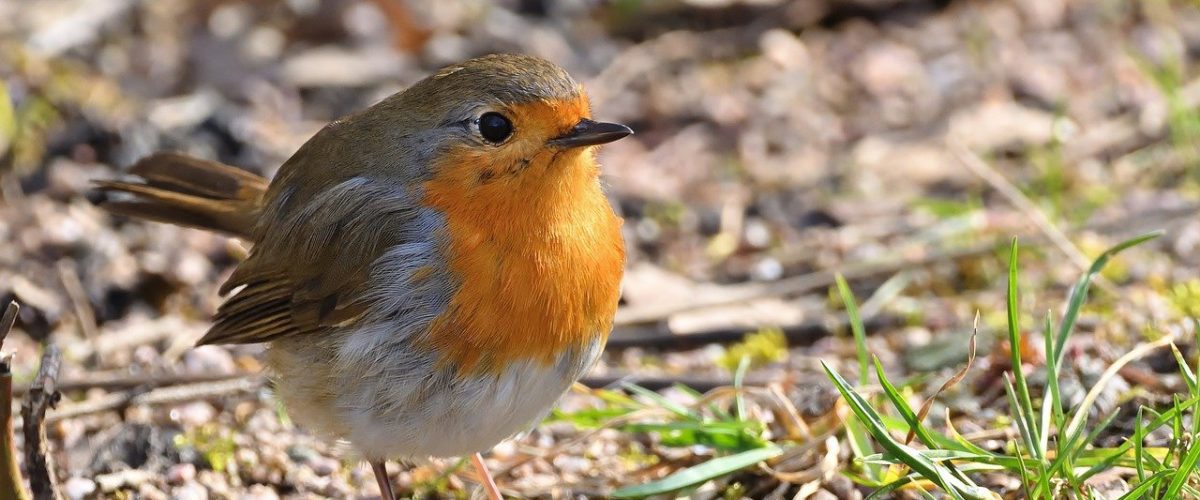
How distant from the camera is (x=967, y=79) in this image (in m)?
6.41

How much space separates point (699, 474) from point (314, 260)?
1.14m

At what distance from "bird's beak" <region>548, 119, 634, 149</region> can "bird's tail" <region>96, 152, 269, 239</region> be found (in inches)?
46.8

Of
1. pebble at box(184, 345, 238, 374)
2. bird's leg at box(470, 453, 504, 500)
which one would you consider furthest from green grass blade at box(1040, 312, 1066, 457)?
pebble at box(184, 345, 238, 374)

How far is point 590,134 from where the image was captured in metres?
3.15

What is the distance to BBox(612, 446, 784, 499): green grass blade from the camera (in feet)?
10.2

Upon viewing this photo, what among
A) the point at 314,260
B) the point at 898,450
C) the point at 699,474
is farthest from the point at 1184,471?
the point at 314,260

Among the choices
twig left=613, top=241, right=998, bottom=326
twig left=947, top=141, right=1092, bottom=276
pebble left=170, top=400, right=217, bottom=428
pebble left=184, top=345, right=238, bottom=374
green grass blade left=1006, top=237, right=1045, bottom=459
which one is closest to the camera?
green grass blade left=1006, top=237, right=1045, bottom=459

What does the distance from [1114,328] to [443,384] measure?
199 cm

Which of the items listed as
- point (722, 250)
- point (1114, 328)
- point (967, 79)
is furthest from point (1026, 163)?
point (1114, 328)

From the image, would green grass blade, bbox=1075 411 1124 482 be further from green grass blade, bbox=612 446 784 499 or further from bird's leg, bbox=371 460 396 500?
bird's leg, bbox=371 460 396 500

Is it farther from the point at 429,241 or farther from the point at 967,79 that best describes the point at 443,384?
the point at 967,79

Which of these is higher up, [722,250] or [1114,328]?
[722,250]

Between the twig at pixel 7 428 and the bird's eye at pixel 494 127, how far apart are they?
3.69 ft

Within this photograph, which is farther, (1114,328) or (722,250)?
(722,250)
